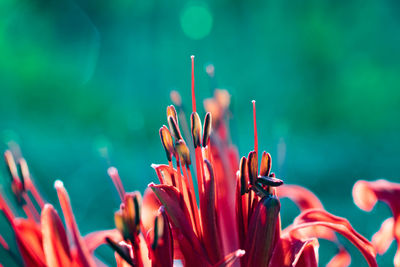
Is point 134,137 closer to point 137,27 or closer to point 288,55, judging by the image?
point 137,27

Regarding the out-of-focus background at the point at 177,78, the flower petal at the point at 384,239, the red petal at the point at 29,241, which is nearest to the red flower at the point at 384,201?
the flower petal at the point at 384,239

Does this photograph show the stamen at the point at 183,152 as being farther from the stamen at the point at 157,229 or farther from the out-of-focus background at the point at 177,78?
the out-of-focus background at the point at 177,78

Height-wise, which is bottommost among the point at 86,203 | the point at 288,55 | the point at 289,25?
the point at 86,203

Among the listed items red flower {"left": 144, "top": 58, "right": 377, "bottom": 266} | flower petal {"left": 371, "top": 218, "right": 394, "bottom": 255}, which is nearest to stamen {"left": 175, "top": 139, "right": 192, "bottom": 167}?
red flower {"left": 144, "top": 58, "right": 377, "bottom": 266}

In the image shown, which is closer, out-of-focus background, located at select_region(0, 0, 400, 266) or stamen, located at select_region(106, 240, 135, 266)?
stamen, located at select_region(106, 240, 135, 266)

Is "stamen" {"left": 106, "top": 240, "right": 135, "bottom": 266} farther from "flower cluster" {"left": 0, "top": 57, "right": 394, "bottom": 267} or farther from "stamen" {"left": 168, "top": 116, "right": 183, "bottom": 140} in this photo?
"stamen" {"left": 168, "top": 116, "right": 183, "bottom": 140}

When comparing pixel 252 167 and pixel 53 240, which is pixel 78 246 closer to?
pixel 53 240

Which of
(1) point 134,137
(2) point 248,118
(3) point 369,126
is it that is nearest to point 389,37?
(3) point 369,126
